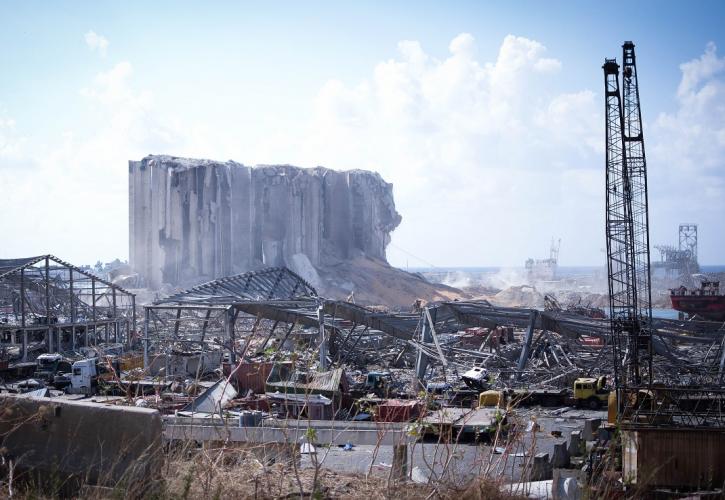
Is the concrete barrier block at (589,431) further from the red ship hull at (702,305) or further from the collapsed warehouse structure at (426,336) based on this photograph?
the red ship hull at (702,305)

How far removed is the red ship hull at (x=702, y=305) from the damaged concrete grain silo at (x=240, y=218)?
131 ft

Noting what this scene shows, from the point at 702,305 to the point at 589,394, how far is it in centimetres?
4173

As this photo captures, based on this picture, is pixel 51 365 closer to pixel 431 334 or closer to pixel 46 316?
pixel 46 316

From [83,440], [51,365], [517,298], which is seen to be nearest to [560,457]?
[83,440]

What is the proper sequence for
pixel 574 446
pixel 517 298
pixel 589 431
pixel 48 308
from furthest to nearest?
1. pixel 517 298
2. pixel 48 308
3. pixel 589 431
4. pixel 574 446

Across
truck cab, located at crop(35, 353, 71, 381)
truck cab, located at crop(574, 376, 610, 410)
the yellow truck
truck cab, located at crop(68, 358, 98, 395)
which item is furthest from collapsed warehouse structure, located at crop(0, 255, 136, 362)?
truck cab, located at crop(574, 376, 610, 410)

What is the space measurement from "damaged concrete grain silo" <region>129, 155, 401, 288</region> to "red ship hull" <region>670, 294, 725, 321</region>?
39.9 meters

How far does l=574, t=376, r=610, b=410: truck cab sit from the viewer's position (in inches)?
875

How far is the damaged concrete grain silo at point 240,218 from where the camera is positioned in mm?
78750

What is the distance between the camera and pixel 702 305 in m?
58.6

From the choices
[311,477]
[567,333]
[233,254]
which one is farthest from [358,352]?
[233,254]

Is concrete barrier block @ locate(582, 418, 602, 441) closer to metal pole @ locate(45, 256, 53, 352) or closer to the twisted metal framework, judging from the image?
the twisted metal framework

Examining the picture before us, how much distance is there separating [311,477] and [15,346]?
90.8ft

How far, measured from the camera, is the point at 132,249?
7975 cm
